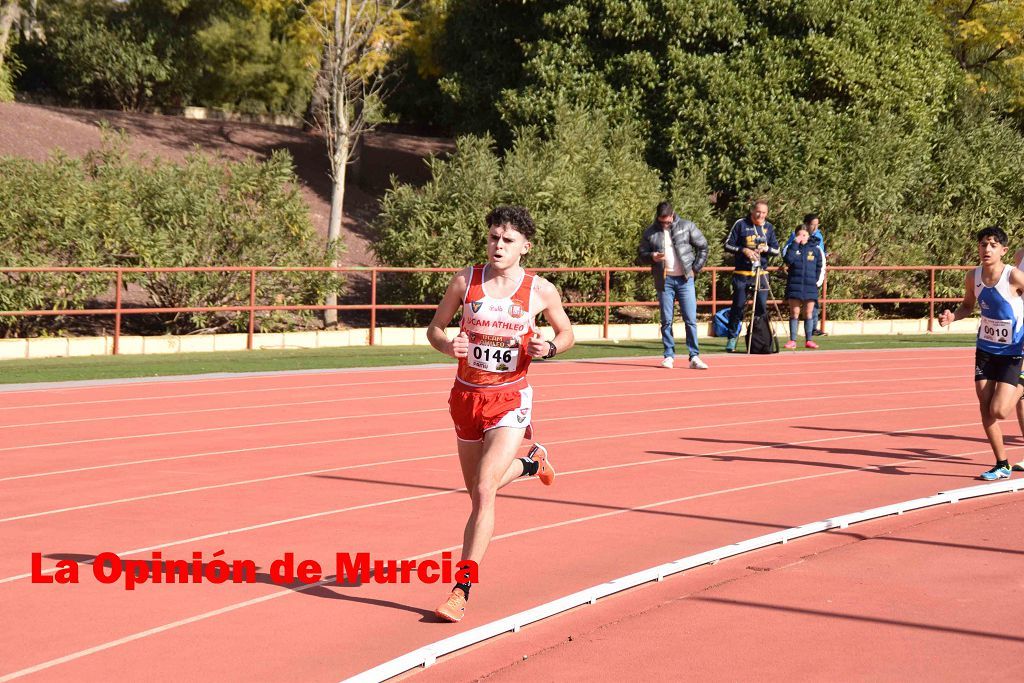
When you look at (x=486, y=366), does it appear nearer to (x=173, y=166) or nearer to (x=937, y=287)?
(x=173, y=166)

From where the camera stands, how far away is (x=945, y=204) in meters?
31.1

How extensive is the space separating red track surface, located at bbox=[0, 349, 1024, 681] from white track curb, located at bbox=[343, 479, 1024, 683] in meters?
0.11

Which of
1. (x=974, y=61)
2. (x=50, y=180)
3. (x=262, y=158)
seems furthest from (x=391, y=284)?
(x=974, y=61)

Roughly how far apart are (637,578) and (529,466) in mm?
810

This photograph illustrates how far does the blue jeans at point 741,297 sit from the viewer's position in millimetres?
20359

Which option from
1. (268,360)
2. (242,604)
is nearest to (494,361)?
(242,604)

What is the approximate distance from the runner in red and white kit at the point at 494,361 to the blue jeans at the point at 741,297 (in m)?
13.9

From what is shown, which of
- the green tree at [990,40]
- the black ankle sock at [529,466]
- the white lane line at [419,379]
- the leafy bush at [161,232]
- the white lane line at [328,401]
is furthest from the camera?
the green tree at [990,40]

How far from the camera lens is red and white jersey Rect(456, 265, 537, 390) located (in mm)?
6656

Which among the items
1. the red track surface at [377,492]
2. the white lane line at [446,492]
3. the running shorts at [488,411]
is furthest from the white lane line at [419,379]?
the running shorts at [488,411]

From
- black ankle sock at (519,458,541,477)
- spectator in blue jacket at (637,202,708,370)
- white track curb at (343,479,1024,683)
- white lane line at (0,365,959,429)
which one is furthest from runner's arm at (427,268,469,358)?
spectator in blue jacket at (637,202,708,370)

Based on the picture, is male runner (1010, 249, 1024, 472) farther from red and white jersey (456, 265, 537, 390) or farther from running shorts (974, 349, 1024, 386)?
red and white jersey (456, 265, 537, 390)

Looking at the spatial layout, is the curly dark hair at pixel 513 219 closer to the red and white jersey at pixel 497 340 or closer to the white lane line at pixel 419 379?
the red and white jersey at pixel 497 340

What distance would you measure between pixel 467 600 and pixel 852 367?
14037 millimetres
